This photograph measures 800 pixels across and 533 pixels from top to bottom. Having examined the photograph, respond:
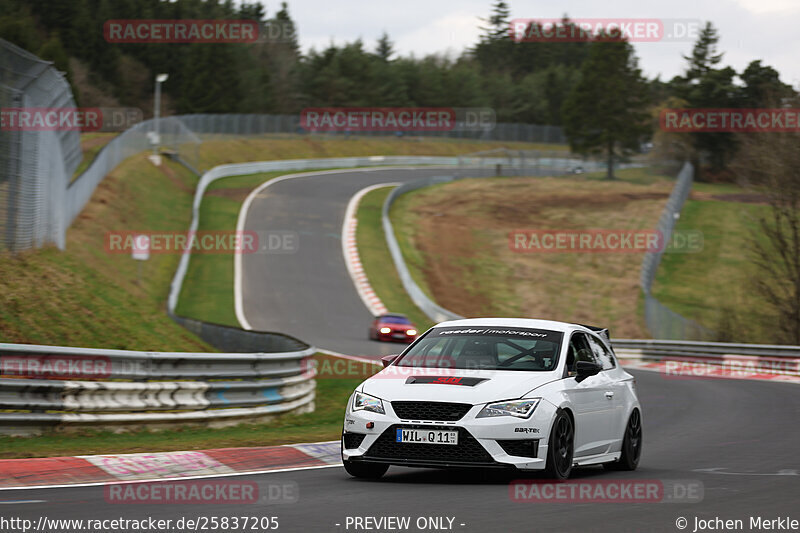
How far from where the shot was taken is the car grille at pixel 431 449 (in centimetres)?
877

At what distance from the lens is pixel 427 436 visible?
348 inches

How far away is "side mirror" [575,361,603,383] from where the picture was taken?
31.9ft

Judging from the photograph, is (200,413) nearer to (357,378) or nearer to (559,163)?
(357,378)

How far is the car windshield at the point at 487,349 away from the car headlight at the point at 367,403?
829 millimetres

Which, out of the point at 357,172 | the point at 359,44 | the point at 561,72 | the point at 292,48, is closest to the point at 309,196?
the point at 357,172

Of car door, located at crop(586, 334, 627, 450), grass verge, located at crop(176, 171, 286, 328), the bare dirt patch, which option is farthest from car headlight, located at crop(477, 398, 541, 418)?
the bare dirt patch

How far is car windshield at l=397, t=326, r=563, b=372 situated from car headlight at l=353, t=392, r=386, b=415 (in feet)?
2.72

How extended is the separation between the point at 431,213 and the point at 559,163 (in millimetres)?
36883

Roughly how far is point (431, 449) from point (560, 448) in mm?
1175

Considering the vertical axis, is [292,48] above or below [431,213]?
above

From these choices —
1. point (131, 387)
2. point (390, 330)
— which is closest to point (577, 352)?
point (131, 387)

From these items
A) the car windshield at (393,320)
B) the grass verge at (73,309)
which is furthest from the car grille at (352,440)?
the car windshield at (393,320)

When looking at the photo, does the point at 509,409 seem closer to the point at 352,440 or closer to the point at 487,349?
the point at 487,349

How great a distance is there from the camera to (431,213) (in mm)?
64562
